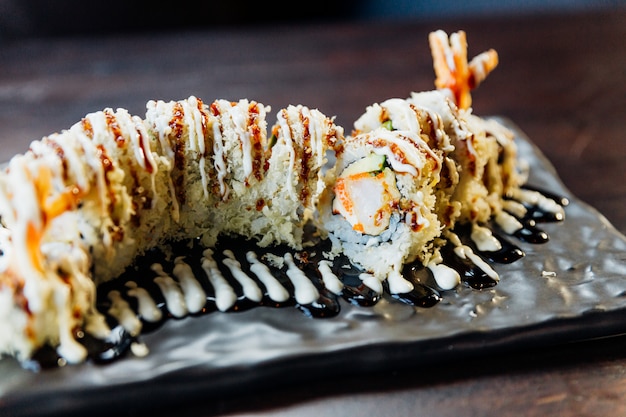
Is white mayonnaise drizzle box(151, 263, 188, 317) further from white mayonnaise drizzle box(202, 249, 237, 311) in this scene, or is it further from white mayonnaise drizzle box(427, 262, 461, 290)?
white mayonnaise drizzle box(427, 262, 461, 290)

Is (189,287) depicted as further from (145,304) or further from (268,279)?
(268,279)

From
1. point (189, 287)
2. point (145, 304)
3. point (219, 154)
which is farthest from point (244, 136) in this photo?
point (145, 304)

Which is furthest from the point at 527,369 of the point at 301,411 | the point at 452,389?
the point at 301,411

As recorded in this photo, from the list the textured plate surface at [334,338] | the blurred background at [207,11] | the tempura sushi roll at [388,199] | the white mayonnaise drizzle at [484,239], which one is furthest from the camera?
the blurred background at [207,11]

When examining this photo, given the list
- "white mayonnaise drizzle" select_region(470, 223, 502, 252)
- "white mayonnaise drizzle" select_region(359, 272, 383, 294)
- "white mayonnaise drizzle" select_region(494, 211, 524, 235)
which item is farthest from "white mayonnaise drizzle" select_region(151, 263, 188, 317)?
"white mayonnaise drizzle" select_region(494, 211, 524, 235)

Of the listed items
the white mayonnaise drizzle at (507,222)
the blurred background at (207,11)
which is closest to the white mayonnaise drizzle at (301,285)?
the white mayonnaise drizzle at (507,222)

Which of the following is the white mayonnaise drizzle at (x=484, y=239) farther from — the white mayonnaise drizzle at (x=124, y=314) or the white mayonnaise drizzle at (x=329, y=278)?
the white mayonnaise drizzle at (x=124, y=314)
